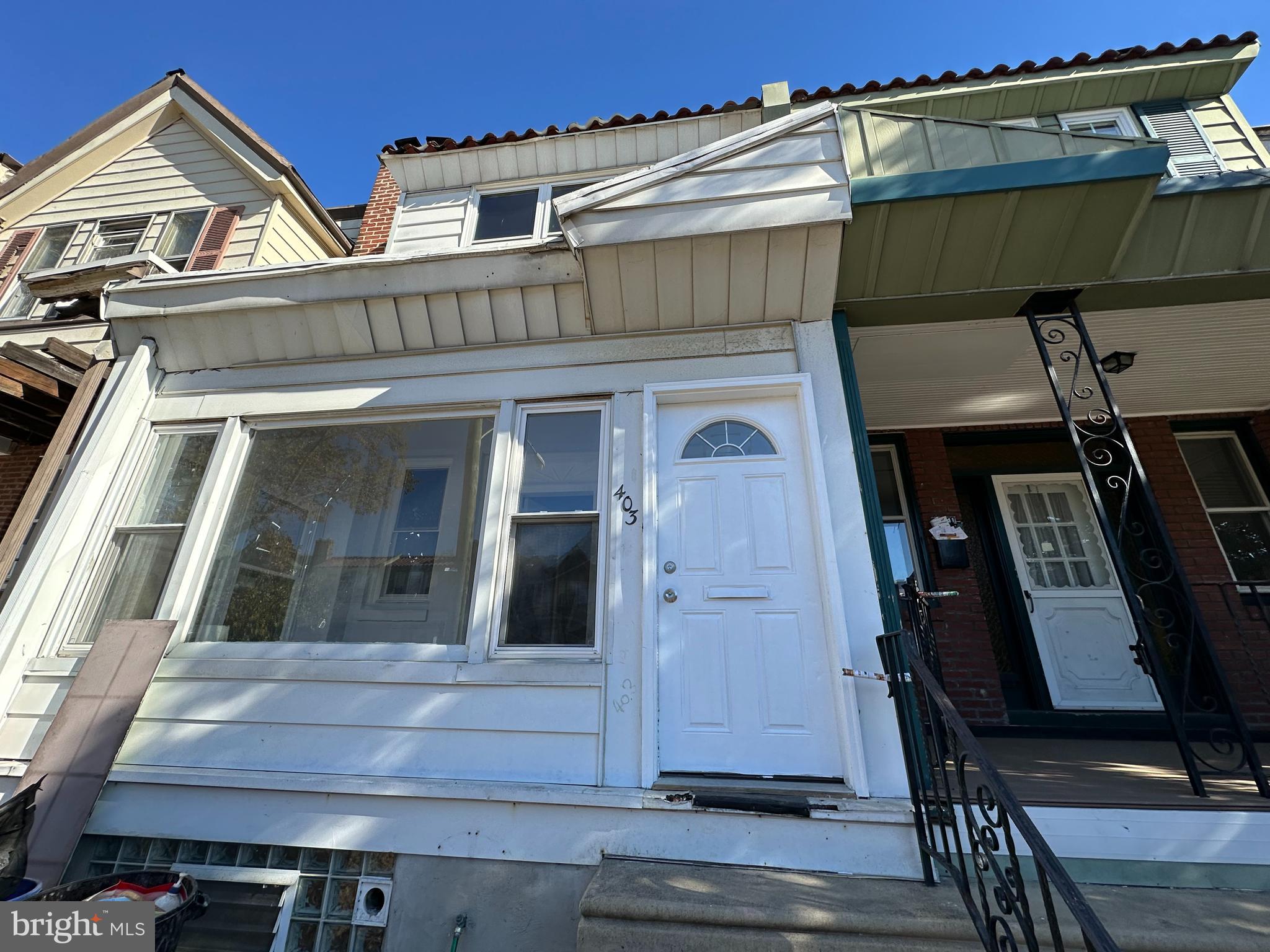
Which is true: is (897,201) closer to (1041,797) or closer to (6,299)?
(1041,797)

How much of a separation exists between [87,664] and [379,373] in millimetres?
2328

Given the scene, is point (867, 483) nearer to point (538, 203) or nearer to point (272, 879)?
point (272, 879)

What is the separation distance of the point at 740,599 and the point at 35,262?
9.85 meters

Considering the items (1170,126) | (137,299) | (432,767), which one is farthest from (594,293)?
(1170,126)

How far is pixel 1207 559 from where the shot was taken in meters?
4.87

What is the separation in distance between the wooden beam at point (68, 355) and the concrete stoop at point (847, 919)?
509 centimetres

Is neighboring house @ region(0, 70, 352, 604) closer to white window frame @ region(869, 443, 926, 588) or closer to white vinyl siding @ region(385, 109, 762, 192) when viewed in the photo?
white vinyl siding @ region(385, 109, 762, 192)

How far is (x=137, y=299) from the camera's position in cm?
400

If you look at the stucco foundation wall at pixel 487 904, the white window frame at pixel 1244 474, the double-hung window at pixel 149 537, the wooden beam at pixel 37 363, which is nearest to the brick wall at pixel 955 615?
the white window frame at pixel 1244 474

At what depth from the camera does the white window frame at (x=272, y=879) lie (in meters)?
2.52

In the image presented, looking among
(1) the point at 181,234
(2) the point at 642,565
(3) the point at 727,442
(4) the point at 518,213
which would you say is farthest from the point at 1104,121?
(1) the point at 181,234

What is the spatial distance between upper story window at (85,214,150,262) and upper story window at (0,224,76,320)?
34 cm

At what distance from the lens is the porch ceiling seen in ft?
12.5

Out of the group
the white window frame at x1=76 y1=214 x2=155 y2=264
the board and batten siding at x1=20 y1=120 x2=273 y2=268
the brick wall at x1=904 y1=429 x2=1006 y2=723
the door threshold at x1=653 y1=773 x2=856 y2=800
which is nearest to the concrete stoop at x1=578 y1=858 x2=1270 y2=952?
the door threshold at x1=653 y1=773 x2=856 y2=800
